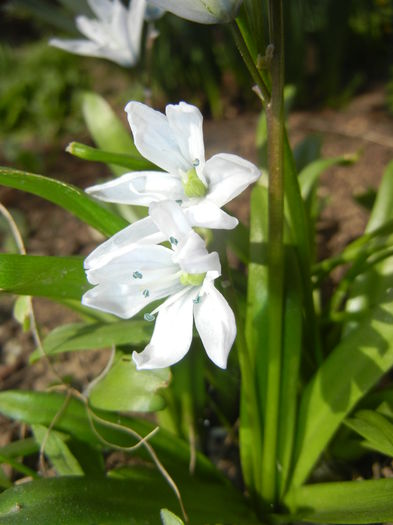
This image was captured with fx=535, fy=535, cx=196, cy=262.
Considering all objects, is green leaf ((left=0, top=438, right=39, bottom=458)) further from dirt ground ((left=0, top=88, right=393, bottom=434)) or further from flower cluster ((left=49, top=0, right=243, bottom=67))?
flower cluster ((left=49, top=0, right=243, bottom=67))

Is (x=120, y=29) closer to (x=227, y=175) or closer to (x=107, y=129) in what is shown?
(x=107, y=129)

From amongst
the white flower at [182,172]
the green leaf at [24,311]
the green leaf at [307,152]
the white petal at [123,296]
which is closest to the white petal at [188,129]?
the white flower at [182,172]

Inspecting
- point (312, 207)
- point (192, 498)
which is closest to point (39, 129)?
point (312, 207)

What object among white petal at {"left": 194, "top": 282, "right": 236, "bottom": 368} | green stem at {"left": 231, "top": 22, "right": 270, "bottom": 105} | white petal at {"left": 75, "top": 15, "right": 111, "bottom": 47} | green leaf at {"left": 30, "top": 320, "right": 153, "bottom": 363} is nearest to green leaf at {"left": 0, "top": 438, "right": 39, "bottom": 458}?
green leaf at {"left": 30, "top": 320, "right": 153, "bottom": 363}

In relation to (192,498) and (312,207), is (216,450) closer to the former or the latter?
(192,498)

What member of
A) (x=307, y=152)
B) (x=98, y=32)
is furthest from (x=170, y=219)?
(x=307, y=152)

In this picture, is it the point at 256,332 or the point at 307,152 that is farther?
the point at 307,152
